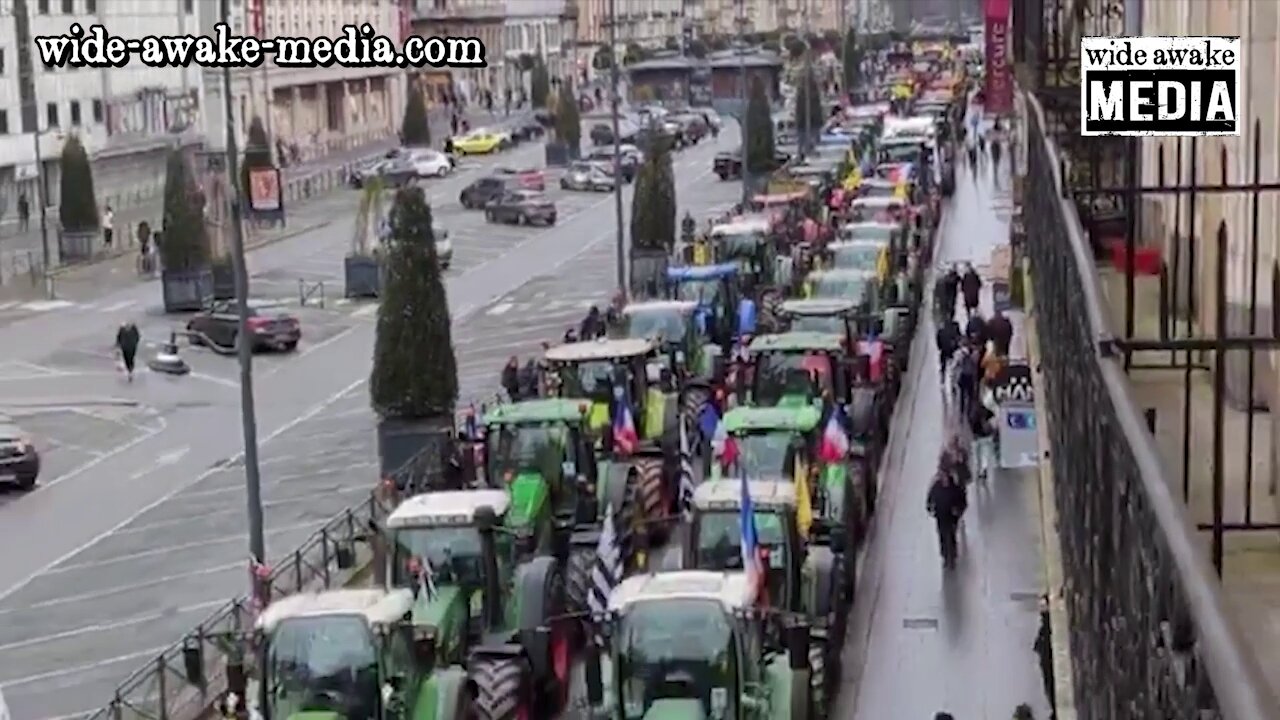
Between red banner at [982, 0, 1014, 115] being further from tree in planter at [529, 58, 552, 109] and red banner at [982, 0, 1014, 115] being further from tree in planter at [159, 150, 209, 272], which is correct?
tree in planter at [529, 58, 552, 109]

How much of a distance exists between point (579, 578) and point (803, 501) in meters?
2.27

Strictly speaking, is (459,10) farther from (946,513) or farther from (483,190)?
(946,513)

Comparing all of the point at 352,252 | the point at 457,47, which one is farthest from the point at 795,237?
the point at 457,47

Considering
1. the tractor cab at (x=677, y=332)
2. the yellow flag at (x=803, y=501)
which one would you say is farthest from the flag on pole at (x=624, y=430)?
the tractor cab at (x=677, y=332)

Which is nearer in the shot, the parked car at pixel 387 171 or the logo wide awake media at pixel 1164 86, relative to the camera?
the logo wide awake media at pixel 1164 86

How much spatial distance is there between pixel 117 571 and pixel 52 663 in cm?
429

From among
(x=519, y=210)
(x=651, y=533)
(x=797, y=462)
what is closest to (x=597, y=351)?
(x=651, y=533)

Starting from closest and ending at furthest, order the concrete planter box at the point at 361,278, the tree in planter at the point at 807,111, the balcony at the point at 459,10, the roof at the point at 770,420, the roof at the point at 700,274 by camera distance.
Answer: the roof at the point at 770,420 < the roof at the point at 700,274 < the concrete planter box at the point at 361,278 < the tree in planter at the point at 807,111 < the balcony at the point at 459,10

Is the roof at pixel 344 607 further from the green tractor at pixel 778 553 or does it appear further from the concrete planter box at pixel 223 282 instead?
the concrete planter box at pixel 223 282

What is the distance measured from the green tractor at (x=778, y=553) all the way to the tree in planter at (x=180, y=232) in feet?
107

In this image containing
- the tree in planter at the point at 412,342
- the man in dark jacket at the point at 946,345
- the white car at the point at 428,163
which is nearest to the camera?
the tree in planter at the point at 412,342

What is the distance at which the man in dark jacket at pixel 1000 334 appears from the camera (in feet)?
111

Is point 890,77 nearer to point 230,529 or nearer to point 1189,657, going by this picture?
point 230,529

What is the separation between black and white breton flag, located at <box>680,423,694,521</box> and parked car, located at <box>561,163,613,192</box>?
51.6 metres
